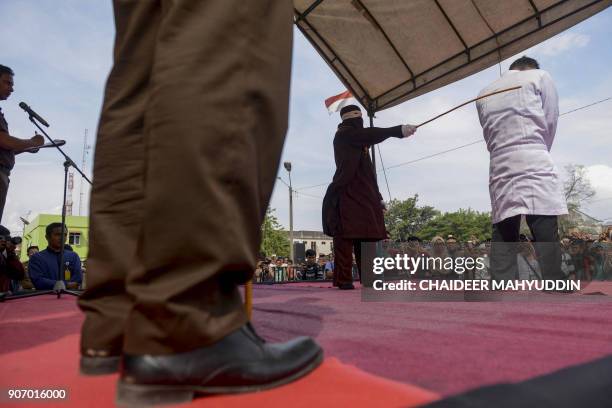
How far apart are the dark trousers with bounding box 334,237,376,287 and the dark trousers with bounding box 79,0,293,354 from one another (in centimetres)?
293

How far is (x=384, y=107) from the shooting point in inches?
204

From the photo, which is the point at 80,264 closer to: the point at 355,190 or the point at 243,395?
the point at 355,190

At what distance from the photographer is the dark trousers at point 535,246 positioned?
2.64 m

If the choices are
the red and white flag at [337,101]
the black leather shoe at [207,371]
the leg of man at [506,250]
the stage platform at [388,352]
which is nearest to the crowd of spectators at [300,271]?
the red and white flag at [337,101]

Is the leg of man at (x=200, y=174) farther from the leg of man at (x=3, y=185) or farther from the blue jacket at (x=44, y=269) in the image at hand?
the blue jacket at (x=44, y=269)

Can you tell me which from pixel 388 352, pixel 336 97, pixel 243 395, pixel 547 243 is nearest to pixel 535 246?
pixel 547 243

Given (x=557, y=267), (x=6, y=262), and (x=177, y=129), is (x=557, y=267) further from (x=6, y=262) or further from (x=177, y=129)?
(x=6, y=262)

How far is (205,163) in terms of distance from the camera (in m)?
0.66

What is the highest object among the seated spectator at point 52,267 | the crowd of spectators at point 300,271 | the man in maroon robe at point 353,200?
the man in maroon robe at point 353,200

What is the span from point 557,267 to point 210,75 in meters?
2.66

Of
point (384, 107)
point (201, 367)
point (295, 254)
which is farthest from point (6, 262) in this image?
point (295, 254)

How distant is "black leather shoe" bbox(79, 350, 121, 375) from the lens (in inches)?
32.6

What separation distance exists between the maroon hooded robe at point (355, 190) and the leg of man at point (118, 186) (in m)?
2.73

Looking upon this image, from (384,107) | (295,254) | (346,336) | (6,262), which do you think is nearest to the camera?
(346,336)
